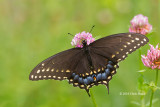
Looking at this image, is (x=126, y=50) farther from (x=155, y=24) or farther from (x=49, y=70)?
(x=155, y=24)

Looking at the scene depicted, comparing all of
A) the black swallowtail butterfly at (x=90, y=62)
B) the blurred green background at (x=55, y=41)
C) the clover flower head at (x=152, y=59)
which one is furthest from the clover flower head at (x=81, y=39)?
the blurred green background at (x=55, y=41)

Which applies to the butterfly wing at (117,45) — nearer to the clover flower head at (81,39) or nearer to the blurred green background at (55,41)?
the clover flower head at (81,39)

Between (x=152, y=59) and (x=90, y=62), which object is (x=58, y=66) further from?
(x=152, y=59)

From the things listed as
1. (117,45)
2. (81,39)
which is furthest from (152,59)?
(81,39)

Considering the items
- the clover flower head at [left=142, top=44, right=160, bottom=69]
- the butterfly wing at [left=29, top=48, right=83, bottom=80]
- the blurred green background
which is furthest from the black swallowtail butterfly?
the blurred green background

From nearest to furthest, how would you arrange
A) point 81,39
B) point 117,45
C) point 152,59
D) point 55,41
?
point 152,59 < point 117,45 < point 81,39 < point 55,41

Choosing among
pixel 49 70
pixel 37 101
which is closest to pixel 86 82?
pixel 49 70
